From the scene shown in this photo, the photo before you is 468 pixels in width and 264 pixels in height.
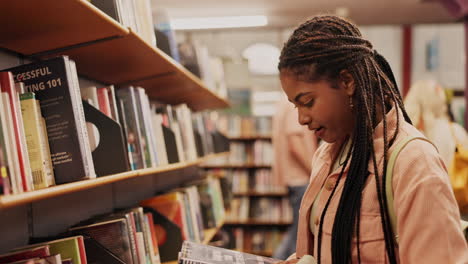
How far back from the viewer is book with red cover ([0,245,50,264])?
0.93 metres

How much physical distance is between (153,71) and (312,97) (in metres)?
0.96

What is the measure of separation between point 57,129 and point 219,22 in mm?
4822

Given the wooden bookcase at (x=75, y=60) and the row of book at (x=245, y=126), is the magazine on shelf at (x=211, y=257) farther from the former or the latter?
the row of book at (x=245, y=126)

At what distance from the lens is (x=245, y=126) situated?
5070mm

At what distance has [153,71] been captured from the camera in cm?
183

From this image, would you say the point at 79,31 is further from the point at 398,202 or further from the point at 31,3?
the point at 398,202

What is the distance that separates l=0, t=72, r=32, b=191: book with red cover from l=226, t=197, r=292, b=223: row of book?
419 cm

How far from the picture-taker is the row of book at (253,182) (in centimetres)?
497

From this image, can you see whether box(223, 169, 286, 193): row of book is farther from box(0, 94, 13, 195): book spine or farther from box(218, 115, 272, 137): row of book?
box(0, 94, 13, 195): book spine

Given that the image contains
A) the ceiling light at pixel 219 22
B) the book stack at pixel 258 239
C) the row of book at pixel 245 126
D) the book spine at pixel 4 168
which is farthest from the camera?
the ceiling light at pixel 219 22

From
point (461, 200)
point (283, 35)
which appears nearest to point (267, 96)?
point (283, 35)

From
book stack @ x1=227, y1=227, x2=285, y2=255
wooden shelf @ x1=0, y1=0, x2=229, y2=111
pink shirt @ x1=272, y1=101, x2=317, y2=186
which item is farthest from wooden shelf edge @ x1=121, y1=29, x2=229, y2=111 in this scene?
book stack @ x1=227, y1=227, x2=285, y2=255

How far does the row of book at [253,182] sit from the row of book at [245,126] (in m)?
0.48

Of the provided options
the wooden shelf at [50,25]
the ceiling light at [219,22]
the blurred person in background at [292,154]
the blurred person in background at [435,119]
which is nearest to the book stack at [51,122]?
the wooden shelf at [50,25]
